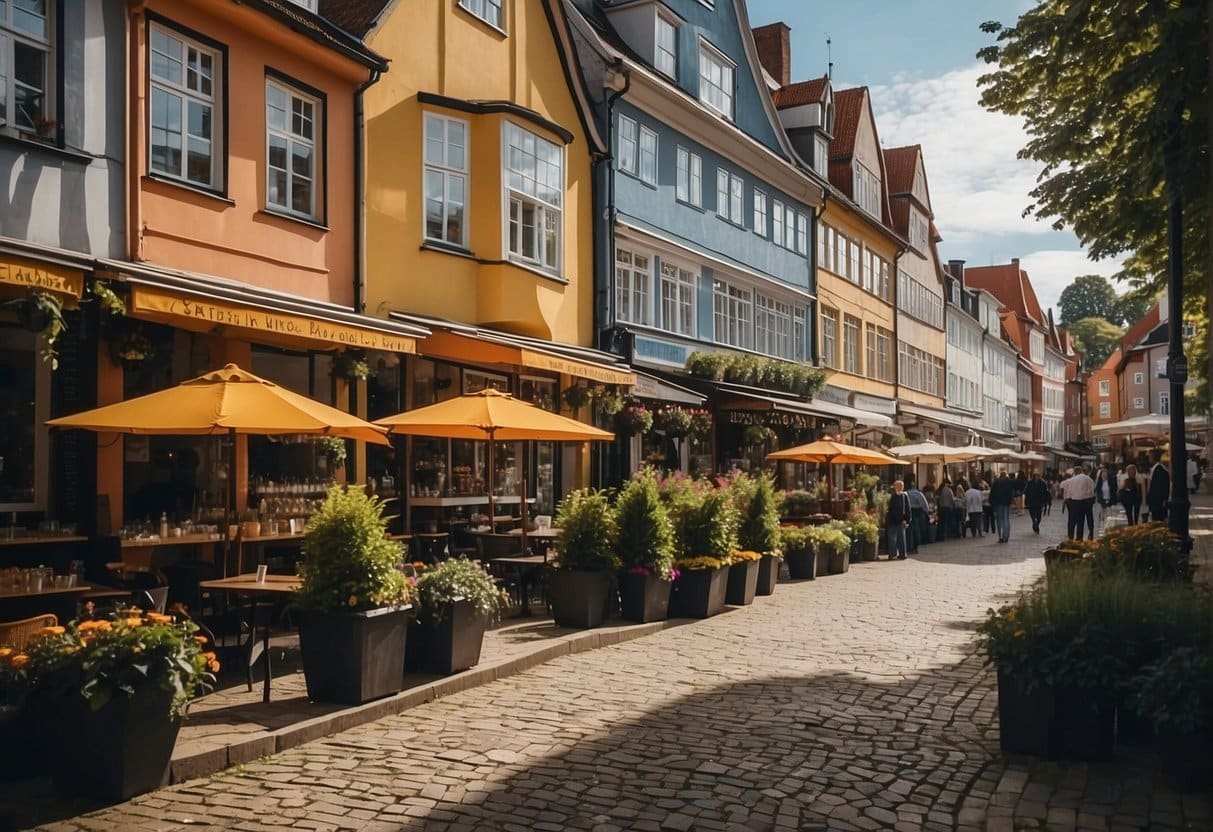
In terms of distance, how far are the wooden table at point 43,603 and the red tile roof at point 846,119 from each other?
1272 inches

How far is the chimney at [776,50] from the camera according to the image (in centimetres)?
3744

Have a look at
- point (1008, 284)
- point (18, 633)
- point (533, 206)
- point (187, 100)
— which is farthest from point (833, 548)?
point (1008, 284)

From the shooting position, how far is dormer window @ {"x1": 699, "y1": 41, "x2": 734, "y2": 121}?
25.9 m

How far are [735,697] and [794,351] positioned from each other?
2319 centimetres

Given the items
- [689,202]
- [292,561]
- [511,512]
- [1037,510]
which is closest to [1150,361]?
[1037,510]

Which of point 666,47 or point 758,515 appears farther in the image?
point 666,47

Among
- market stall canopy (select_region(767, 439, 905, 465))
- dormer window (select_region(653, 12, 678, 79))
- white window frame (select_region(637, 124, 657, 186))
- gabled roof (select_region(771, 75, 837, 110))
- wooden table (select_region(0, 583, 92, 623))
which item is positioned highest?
gabled roof (select_region(771, 75, 837, 110))

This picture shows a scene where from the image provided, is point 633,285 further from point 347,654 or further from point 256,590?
point 347,654

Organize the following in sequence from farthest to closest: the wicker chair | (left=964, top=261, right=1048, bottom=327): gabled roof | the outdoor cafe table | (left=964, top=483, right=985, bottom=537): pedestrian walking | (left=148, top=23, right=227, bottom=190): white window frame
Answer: (left=964, top=261, right=1048, bottom=327): gabled roof, (left=964, top=483, right=985, bottom=537): pedestrian walking, (left=148, top=23, right=227, bottom=190): white window frame, the outdoor cafe table, the wicker chair

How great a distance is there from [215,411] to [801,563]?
467 inches

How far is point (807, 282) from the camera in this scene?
3228 centimetres

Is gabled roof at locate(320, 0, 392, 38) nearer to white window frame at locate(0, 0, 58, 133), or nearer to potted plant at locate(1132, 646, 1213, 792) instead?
white window frame at locate(0, 0, 58, 133)

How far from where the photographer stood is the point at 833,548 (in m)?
19.9

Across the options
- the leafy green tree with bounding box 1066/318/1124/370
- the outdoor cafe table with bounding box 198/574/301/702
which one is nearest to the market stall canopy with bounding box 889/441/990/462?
the outdoor cafe table with bounding box 198/574/301/702
